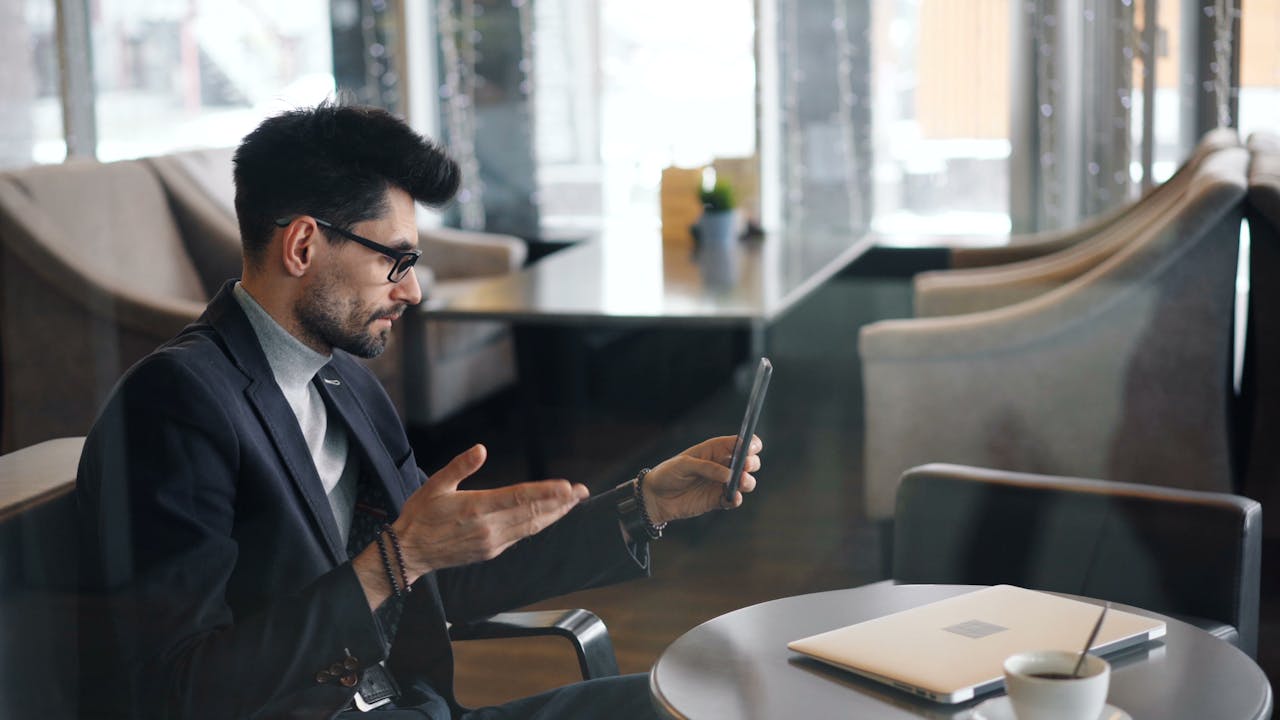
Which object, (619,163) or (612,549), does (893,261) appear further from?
(612,549)

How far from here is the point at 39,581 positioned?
75cm

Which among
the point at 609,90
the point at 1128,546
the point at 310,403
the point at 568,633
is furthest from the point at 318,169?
the point at 1128,546

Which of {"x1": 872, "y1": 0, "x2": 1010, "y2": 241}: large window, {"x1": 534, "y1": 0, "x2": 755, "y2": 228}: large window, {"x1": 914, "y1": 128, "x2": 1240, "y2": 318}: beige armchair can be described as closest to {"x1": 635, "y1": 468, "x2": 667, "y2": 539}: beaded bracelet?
{"x1": 534, "y1": 0, "x2": 755, "y2": 228}: large window

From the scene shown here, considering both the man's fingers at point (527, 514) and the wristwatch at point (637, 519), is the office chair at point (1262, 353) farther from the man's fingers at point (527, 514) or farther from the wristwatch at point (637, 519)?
the man's fingers at point (527, 514)

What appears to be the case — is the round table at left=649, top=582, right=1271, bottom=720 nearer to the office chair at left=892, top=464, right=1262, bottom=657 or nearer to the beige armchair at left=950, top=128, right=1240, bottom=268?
the office chair at left=892, top=464, right=1262, bottom=657

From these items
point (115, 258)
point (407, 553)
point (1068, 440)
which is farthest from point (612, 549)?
point (1068, 440)

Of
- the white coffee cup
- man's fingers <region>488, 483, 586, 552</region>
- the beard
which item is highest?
the beard

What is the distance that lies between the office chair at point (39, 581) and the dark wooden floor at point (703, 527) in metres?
0.23

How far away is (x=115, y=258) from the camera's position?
3.49 ft

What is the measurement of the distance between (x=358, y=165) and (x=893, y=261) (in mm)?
2414

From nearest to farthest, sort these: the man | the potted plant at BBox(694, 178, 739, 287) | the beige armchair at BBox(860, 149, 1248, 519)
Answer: the man → the beige armchair at BBox(860, 149, 1248, 519) → the potted plant at BBox(694, 178, 739, 287)

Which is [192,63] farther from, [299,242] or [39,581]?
[39,581]

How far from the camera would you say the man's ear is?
0.74m

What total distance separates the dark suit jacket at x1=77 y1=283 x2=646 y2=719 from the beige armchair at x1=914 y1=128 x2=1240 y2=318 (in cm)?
160
